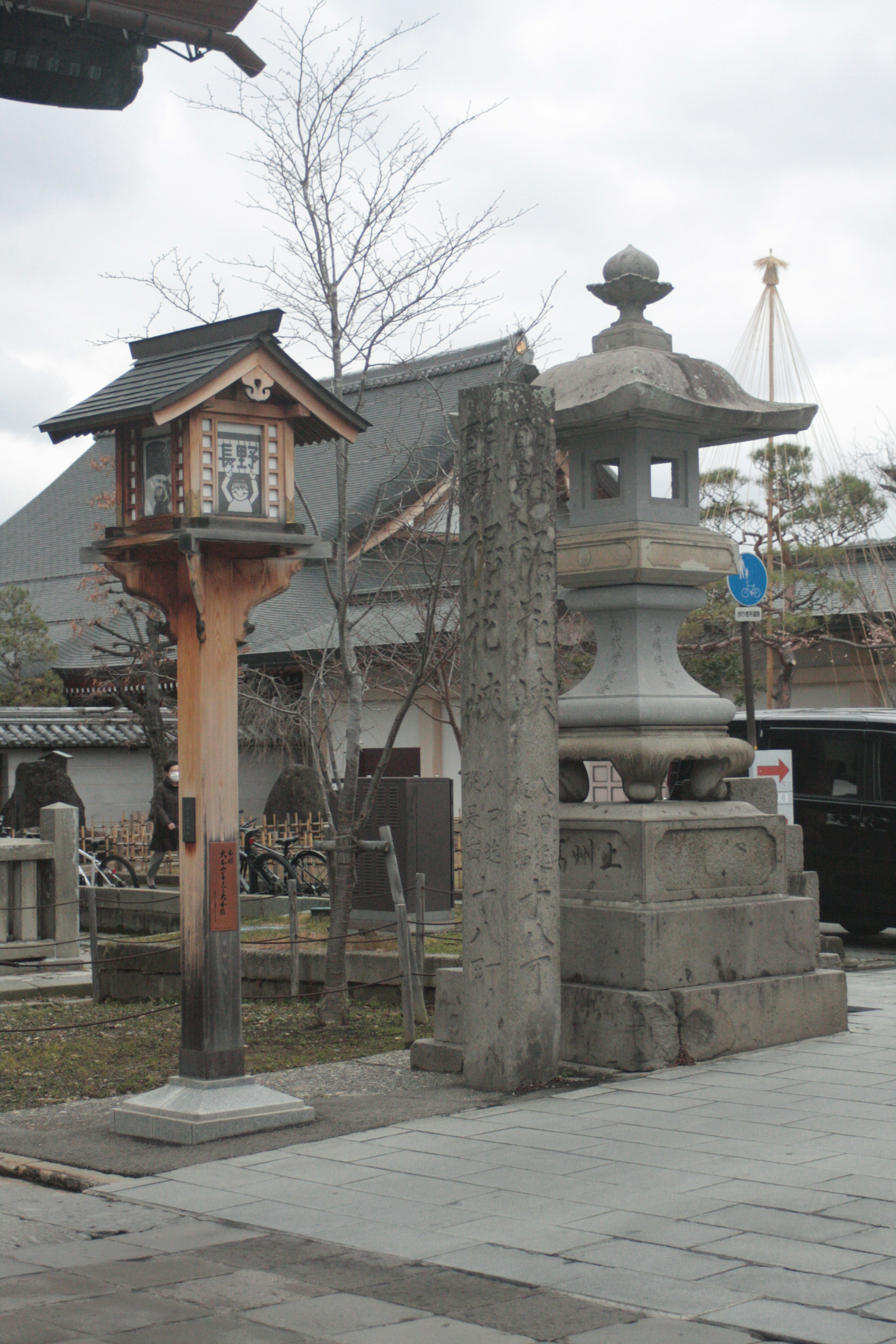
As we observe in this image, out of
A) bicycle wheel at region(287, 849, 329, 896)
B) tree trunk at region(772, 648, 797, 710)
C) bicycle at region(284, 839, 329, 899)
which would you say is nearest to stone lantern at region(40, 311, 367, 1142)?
bicycle at region(284, 839, 329, 899)

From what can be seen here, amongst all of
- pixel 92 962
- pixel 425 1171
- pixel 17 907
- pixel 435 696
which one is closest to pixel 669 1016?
pixel 425 1171

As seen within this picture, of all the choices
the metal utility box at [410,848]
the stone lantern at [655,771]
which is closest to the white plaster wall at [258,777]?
the metal utility box at [410,848]

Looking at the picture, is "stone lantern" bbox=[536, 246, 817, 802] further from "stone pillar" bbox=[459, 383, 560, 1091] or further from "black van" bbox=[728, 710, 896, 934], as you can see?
"black van" bbox=[728, 710, 896, 934]

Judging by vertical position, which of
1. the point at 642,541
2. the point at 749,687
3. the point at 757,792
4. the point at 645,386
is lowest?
the point at 757,792

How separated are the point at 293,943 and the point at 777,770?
209 inches

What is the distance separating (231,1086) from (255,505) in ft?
9.30

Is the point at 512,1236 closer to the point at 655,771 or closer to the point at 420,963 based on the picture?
the point at 655,771

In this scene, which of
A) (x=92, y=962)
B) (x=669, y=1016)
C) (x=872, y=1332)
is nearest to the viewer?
(x=872, y=1332)

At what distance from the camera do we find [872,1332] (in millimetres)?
4082

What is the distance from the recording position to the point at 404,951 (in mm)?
9688

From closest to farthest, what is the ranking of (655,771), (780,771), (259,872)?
(655,771)
(780,771)
(259,872)

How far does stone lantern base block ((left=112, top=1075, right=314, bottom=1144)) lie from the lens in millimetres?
6738

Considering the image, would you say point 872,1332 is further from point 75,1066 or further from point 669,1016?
point 75,1066

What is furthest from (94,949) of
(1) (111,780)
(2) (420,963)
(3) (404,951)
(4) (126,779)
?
(4) (126,779)
